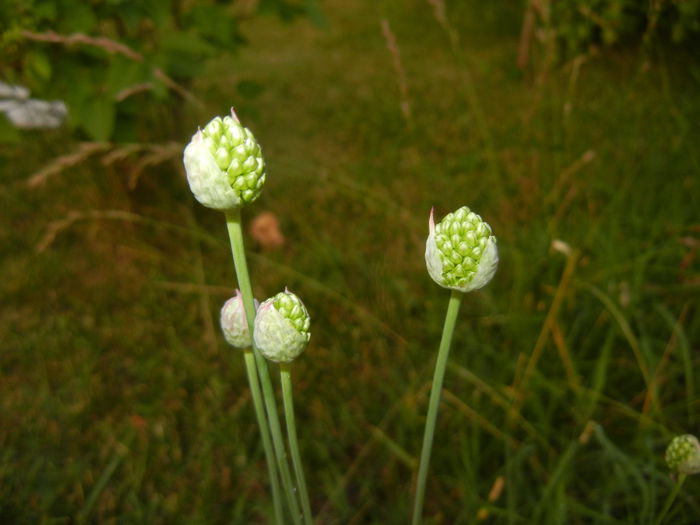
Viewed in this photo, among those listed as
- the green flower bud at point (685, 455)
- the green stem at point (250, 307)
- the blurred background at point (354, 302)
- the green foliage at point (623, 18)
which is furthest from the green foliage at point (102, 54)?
the green flower bud at point (685, 455)

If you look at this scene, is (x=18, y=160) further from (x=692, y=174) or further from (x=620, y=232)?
(x=692, y=174)

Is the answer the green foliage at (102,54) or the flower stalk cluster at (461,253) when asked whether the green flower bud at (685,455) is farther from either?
the green foliage at (102,54)

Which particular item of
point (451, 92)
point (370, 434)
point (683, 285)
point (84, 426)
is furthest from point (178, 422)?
point (451, 92)

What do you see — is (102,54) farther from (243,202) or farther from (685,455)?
(685,455)

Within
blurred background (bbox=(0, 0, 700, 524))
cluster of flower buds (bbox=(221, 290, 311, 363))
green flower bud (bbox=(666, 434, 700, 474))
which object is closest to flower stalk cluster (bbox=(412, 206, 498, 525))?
cluster of flower buds (bbox=(221, 290, 311, 363))

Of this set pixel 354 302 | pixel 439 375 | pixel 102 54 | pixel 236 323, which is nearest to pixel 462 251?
pixel 439 375

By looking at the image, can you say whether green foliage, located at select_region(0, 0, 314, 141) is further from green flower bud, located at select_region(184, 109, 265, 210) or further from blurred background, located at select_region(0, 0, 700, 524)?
green flower bud, located at select_region(184, 109, 265, 210)
